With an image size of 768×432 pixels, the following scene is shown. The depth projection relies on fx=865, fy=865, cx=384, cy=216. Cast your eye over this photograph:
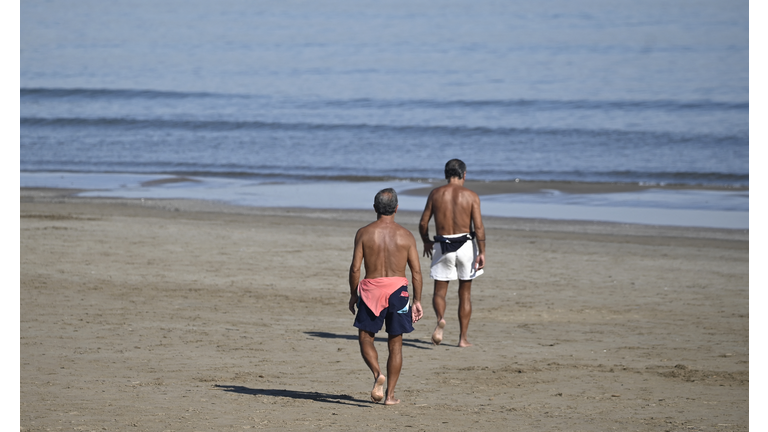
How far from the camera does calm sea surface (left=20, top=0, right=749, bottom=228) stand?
28.0 metres

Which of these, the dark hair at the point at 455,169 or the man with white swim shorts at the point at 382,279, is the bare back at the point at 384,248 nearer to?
the man with white swim shorts at the point at 382,279

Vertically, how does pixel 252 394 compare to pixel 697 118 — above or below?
below

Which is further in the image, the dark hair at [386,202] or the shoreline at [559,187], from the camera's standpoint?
the shoreline at [559,187]

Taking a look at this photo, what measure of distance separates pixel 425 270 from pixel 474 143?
20.5m

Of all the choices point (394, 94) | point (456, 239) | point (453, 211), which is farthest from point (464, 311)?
point (394, 94)

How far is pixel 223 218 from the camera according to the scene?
16391 millimetres

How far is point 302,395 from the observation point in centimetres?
646

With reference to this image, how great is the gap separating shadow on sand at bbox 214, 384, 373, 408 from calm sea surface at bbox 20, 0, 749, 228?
1458 cm

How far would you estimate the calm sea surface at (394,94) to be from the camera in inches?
1101

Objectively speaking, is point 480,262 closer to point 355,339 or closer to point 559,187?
point 355,339

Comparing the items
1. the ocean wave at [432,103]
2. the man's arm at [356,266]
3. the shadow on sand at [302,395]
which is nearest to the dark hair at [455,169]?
the man's arm at [356,266]

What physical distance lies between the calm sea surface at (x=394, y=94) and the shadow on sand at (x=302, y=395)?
14.6m
